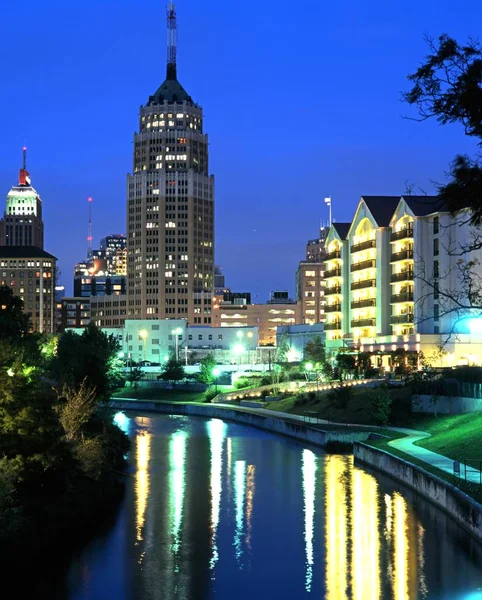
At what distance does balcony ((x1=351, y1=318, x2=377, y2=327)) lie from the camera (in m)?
129

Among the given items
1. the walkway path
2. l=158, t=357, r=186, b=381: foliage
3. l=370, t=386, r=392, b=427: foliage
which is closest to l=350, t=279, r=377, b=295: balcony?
l=158, t=357, r=186, b=381: foliage

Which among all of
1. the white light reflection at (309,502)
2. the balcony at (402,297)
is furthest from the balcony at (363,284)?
the white light reflection at (309,502)

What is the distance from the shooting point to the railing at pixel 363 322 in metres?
129

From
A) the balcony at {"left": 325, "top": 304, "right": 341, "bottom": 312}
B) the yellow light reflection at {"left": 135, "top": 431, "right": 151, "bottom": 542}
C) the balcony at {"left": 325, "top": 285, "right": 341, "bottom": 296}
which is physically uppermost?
the balcony at {"left": 325, "top": 285, "right": 341, "bottom": 296}

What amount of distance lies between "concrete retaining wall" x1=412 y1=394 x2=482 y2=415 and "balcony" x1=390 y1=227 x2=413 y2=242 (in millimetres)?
41778

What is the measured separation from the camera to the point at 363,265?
132 m

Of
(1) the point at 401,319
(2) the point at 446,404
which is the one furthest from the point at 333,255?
(2) the point at 446,404

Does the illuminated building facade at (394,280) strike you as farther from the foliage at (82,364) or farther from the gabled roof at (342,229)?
the foliage at (82,364)

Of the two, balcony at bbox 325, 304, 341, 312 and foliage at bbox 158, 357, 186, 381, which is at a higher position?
balcony at bbox 325, 304, 341, 312

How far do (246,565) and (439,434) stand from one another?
30592mm

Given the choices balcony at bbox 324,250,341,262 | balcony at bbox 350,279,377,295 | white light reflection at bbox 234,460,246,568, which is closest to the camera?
white light reflection at bbox 234,460,246,568

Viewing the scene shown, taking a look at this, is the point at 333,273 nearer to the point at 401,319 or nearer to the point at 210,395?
the point at 401,319

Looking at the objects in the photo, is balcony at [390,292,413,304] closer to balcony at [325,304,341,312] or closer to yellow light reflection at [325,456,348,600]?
balcony at [325,304,341,312]

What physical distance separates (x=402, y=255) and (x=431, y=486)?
73.6 metres
